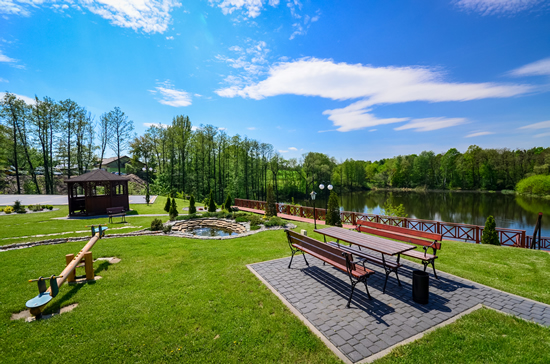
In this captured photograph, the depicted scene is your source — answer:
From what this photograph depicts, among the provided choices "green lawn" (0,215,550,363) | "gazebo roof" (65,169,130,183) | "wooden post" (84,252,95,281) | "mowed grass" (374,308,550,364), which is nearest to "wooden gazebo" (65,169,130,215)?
"gazebo roof" (65,169,130,183)

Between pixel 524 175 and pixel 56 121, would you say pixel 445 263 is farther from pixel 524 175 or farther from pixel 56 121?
pixel 524 175

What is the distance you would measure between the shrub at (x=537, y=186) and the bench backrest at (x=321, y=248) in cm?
5286

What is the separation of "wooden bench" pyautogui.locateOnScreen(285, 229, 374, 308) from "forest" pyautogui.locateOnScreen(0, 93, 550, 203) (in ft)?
51.4

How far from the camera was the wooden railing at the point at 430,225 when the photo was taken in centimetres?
1060

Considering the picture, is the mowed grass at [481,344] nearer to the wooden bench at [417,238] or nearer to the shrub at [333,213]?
the wooden bench at [417,238]

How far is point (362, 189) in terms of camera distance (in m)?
70.9

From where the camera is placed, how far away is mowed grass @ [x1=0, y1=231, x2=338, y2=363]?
2867mm

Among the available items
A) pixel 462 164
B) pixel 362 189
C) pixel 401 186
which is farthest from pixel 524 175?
pixel 362 189

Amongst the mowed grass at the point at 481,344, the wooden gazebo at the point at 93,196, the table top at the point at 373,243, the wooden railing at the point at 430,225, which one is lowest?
the wooden railing at the point at 430,225

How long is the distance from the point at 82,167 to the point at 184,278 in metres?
34.1

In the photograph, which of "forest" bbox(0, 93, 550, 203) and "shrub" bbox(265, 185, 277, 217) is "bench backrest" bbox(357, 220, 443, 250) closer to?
"shrub" bbox(265, 185, 277, 217)

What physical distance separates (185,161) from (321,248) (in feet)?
113

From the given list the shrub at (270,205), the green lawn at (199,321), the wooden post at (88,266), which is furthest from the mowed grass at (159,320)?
the shrub at (270,205)

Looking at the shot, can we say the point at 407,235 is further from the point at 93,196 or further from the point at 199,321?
the point at 93,196
